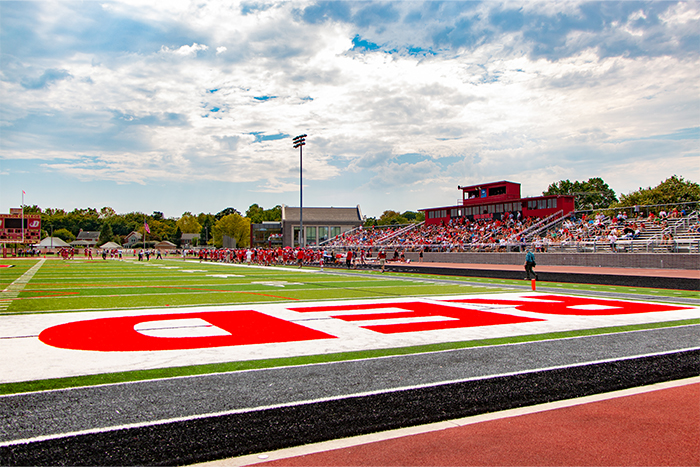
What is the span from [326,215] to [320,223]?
219cm

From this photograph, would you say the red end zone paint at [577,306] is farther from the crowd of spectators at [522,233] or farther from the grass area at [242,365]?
the crowd of spectators at [522,233]

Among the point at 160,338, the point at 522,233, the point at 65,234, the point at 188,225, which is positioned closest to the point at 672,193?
the point at 522,233

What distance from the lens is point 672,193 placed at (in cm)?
4859

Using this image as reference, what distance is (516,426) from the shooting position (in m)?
4.58

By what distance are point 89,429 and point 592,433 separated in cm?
438

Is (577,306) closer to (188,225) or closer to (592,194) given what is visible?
(592,194)

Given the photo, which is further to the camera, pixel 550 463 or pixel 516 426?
pixel 516 426

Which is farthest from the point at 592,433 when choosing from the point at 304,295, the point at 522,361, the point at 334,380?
the point at 304,295

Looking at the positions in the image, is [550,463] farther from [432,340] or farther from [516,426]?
[432,340]

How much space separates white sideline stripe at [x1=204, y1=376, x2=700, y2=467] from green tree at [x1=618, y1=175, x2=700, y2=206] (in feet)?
164

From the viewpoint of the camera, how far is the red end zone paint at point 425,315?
9.55 metres

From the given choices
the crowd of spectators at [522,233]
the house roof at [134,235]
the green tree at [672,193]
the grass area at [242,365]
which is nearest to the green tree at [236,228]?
the house roof at [134,235]

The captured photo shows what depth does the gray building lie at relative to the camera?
81.3m

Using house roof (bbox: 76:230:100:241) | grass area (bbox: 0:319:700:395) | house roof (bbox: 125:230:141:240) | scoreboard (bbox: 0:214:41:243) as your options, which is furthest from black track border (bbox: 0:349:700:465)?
house roof (bbox: 76:230:100:241)
